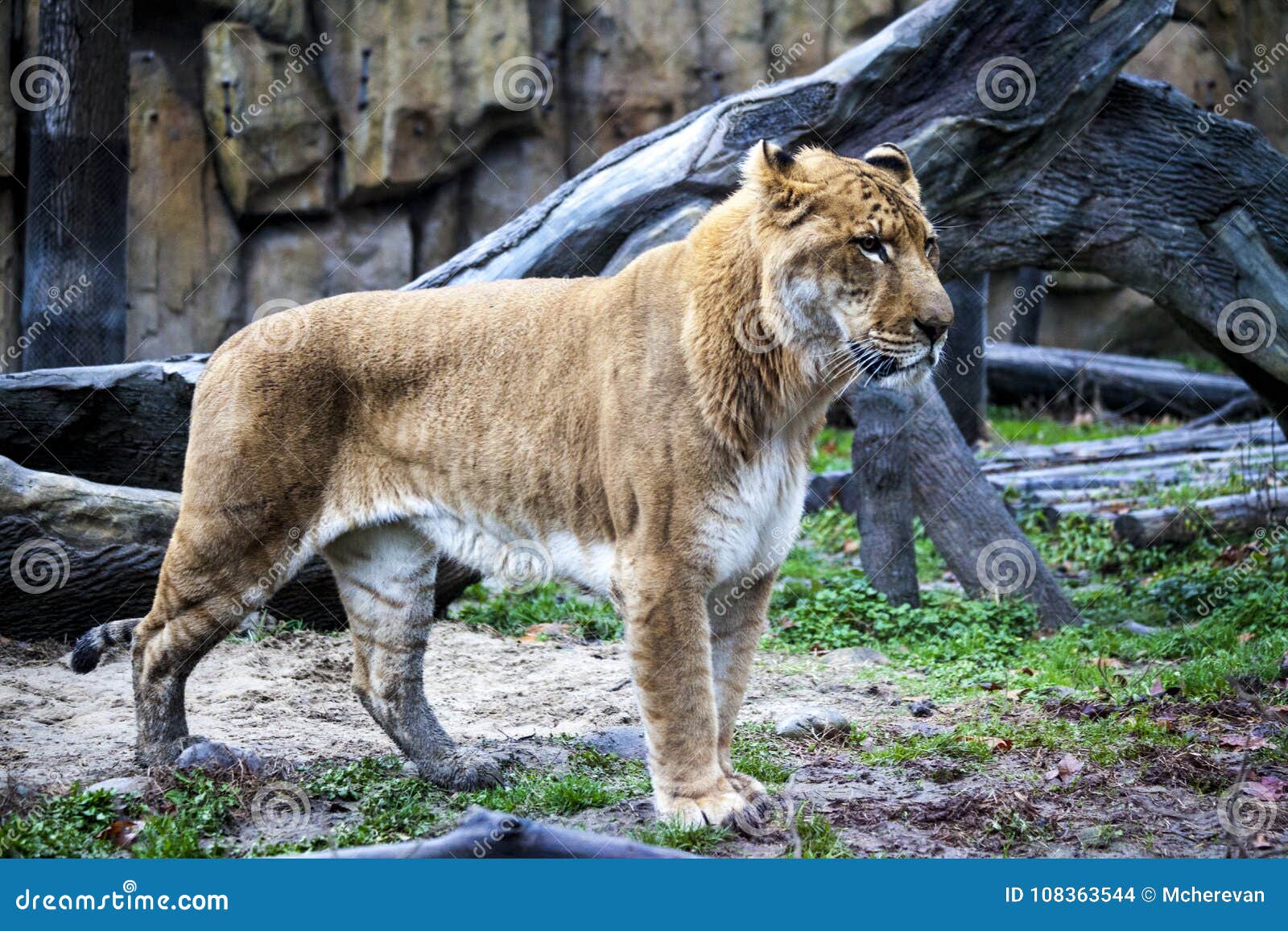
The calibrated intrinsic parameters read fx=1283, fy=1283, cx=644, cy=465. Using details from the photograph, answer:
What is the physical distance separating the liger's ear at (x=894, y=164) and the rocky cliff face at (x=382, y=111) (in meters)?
10.3

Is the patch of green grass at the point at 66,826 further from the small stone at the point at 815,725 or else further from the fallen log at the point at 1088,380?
the fallen log at the point at 1088,380

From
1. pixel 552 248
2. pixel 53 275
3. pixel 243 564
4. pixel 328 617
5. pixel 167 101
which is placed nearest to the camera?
pixel 243 564

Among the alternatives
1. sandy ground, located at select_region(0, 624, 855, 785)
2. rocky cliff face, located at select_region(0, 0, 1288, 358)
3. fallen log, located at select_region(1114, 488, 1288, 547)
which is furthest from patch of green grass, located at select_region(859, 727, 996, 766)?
rocky cliff face, located at select_region(0, 0, 1288, 358)

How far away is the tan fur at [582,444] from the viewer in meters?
4.60

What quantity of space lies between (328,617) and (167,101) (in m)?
9.42

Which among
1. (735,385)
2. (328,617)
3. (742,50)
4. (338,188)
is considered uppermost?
(742,50)

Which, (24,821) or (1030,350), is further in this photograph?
(1030,350)

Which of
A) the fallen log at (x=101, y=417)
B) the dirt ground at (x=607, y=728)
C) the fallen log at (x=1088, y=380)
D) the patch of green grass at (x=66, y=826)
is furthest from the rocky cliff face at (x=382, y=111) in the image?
the patch of green grass at (x=66, y=826)

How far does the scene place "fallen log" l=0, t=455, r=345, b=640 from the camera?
7023 mm

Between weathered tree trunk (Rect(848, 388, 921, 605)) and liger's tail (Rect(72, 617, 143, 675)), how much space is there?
174 inches

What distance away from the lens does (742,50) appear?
17250mm

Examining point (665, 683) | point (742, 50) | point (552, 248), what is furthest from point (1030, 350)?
point (665, 683)

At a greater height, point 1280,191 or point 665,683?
point 1280,191

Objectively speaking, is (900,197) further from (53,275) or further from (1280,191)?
(53,275)
